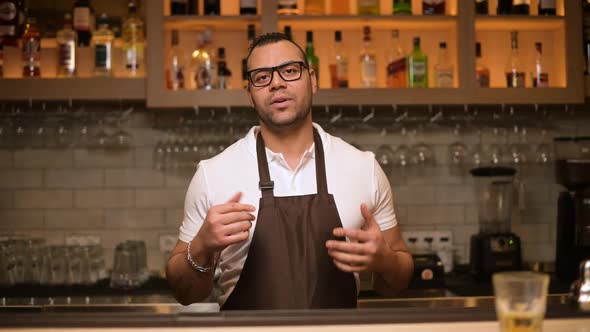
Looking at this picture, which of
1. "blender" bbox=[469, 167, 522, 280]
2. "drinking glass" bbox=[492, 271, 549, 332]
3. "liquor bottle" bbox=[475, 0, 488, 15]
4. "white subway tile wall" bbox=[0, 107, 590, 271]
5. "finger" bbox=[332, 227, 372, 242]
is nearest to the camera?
"drinking glass" bbox=[492, 271, 549, 332]

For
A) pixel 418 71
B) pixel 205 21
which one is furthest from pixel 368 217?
pixel 205 21

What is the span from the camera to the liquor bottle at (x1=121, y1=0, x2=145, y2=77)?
3.62 metres

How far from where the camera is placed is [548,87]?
11.6ft

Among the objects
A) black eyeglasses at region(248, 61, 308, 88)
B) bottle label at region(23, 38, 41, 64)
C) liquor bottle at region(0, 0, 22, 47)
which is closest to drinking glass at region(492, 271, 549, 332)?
black eyeglasses at region(248, 61, 308, 88)

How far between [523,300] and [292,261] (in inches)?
41.7

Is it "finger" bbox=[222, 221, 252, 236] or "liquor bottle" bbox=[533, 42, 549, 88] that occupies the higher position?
"liquor bottle" bbox=[533, 42, 549, 88]

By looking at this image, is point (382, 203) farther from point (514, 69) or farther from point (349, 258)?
point (514, 69)

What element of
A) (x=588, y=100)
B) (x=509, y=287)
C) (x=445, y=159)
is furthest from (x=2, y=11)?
(x=509, y=287)

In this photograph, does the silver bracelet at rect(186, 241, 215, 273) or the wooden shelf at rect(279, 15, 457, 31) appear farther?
the wooden shelf at rect(279, 15, 457, 31)

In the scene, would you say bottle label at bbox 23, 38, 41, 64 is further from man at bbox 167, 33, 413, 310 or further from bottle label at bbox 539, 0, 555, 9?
bottle label at bbox 539, 0, 555, 9

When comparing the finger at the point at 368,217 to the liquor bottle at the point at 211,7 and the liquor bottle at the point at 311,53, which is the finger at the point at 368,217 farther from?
the liquor bottle at the point at 211,7

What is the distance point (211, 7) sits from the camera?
3.62 m

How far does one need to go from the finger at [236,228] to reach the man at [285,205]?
0.17 meters

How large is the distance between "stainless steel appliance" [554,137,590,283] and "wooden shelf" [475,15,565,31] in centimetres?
57
